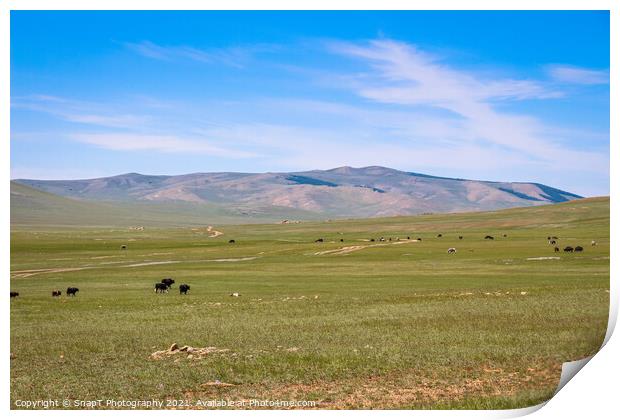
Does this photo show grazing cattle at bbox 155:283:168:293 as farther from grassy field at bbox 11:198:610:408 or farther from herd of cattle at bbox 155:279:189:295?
grassy field at bbox 11:198:610:408

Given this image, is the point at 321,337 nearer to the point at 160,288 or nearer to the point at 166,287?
the point at 160,288

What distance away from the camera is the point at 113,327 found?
23375 mm

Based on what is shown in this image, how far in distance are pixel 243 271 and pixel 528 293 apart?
1116 inches

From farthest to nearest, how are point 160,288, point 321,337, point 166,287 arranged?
point 166,287 → point 160,288 → point 321,337

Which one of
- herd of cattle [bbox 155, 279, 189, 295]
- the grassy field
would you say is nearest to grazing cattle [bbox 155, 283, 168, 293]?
herd of cattle [bbox 155, 279, 189, 295]

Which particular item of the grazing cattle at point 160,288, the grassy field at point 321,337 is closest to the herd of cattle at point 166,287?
the grazing cattle at point 160,288

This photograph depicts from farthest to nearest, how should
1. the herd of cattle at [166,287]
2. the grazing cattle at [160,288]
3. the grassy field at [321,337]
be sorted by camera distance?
1. the grazing cattle at [160,288]
2. the herd of cattle at [166,287]
3. the grassy field at [321,337]

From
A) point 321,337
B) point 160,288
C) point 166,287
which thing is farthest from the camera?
point 166,287

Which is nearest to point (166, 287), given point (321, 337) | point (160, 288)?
point (160, 288)

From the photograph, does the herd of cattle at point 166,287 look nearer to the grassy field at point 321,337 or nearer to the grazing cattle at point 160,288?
the grazing cattle at point 160,288
